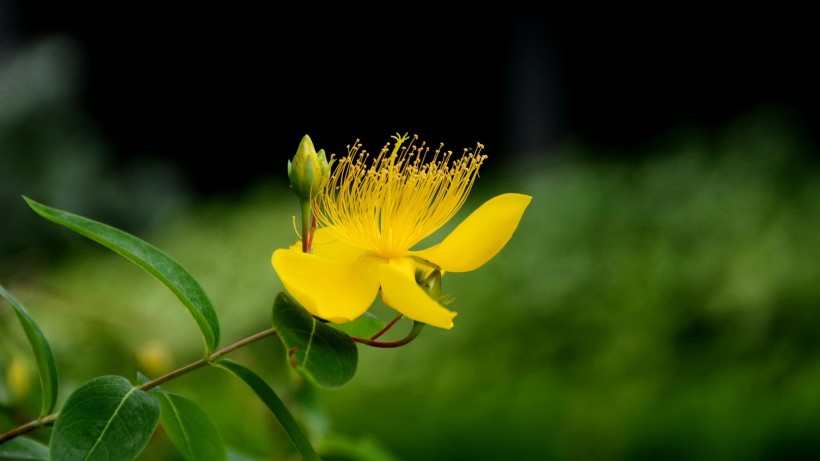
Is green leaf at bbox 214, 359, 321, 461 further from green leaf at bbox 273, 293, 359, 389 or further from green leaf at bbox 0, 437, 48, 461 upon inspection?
green leaf at bbox 0, 437, 48, 461

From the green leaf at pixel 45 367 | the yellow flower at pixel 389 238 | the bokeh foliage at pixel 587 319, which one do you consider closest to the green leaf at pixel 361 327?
the yellow flower at pixel 389 238

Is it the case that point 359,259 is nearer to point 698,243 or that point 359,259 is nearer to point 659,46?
point 698,243

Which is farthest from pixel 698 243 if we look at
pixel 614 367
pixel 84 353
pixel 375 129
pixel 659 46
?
pixel 84 353

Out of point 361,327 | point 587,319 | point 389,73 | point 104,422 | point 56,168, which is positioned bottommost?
point 104,422

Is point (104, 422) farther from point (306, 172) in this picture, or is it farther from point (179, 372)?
point (306, 172)

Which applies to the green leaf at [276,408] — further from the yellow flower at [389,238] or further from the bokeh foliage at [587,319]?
the bokeh foliage at [587,319]

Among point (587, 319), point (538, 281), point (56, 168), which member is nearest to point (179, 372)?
point (587, 319)
